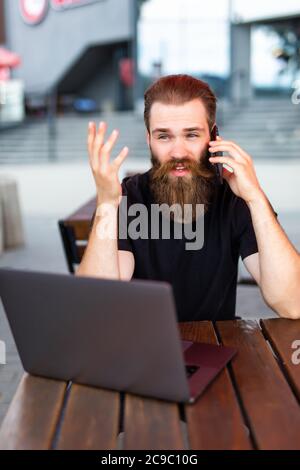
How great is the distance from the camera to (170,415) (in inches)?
41.4

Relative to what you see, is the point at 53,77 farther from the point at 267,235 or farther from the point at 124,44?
the point at 267,235

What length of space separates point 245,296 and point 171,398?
9.89 feet

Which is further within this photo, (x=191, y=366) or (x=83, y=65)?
(x=83, y=65)

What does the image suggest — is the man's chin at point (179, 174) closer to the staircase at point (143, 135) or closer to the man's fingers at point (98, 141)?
the man's fingers at point (98, 141)

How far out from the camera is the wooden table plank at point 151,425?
970 millimetres

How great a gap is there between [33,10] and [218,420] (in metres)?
17.3

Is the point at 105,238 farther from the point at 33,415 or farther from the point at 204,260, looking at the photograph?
the point at 33,415

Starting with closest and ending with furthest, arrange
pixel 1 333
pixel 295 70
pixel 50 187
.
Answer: pixel 1 333 → pixel 50 187 → pixel 295 70

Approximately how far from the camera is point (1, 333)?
3.37m

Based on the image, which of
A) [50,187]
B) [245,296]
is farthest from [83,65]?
[245,296]

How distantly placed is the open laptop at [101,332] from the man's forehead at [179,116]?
0.77 m

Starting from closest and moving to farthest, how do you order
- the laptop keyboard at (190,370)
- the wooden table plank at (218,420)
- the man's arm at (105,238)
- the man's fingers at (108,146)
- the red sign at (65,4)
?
the wooden table plank at (218,420) < the laptop keyboard at (190,370) < the man's fingers at (108,146) < the man's arm at (105,238) < the red sign at (65,4)

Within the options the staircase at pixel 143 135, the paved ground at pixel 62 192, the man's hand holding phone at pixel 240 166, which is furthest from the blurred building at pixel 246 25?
the man's hand holding phone at pixel 240 166

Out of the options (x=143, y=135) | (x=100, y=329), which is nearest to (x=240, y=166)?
(x=100, y=329)
